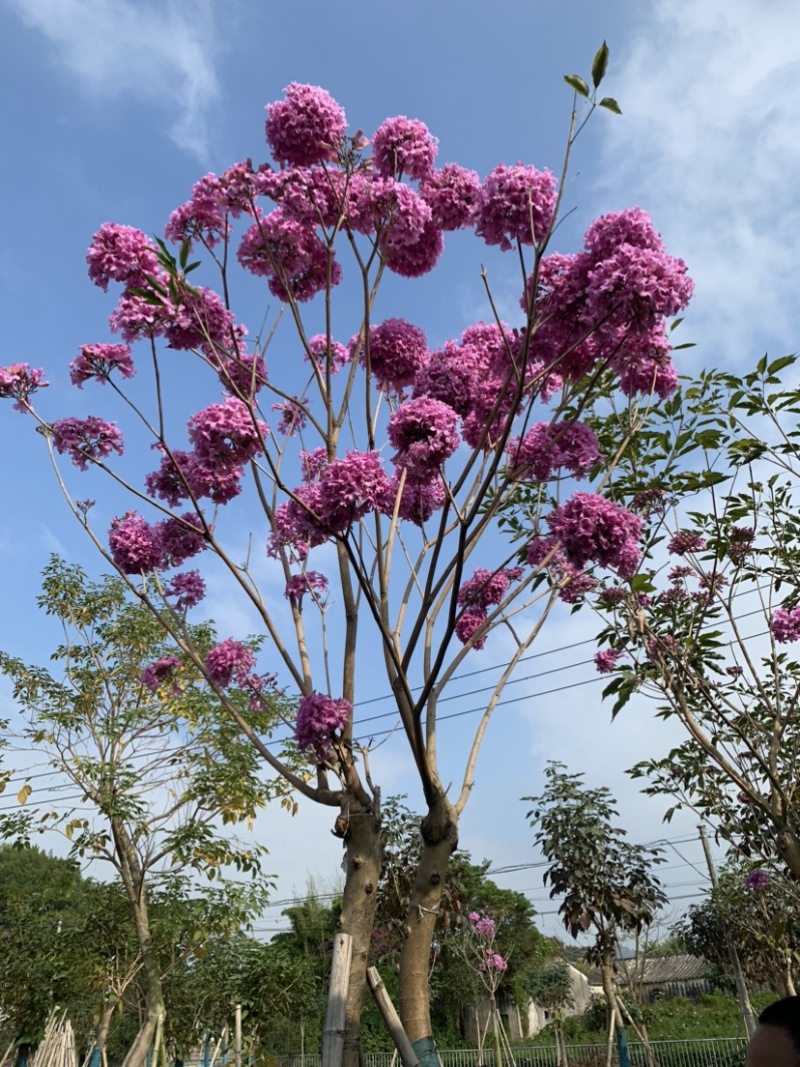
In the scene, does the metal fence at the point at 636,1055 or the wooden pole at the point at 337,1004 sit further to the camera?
the metal fence at the point at 636,1055

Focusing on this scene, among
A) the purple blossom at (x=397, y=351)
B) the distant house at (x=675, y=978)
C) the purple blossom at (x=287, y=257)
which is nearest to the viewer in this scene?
the purple blossom at (x=287, y=257)

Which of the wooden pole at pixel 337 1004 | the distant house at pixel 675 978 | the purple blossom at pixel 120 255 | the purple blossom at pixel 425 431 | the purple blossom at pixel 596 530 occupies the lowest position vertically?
the distant house at pixel 675 978

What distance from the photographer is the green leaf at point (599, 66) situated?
7.03 ft

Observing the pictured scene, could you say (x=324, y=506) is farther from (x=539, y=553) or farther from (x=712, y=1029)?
(x=712, y=1029)

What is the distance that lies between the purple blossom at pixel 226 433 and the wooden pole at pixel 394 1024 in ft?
6.26

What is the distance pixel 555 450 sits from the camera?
2.96 metres

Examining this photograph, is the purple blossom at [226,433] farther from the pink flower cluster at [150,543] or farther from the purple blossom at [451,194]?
the purple blossom at [451,194]

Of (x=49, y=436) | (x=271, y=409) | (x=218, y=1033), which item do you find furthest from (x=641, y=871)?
(x=49, y=436)

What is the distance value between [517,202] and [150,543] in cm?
198

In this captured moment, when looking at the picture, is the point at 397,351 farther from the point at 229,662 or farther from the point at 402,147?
the point at 229,662

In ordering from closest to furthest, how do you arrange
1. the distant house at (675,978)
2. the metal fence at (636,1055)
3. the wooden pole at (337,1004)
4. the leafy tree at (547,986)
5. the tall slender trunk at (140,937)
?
the wooden pole at (337,1004) < the tall slender trunk at (140,937) < the metal fence at (636,1055) < the leafy tree at (547,986) < the distant house at (675,978)

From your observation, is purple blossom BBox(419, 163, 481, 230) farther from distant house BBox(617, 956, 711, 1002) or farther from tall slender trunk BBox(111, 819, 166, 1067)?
distant house BBox(617, 956, 711, 1002)

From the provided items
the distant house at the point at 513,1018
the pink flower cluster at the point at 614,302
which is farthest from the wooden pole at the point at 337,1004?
the distant house at the point at 513,1018

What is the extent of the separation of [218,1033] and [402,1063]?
705 cm
